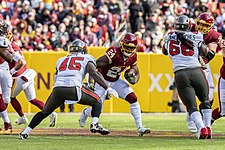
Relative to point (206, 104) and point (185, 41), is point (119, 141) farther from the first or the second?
point (185, 41)

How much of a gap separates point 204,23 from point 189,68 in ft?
4.18

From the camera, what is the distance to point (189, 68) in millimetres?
11406

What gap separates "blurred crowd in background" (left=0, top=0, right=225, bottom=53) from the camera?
845 inches

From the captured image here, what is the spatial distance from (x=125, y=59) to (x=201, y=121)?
1.99 meters

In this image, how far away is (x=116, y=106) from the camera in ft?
63.3

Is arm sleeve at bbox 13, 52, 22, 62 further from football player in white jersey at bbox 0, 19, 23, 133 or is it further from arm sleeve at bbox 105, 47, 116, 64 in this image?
arm sleeve at bbox 105, 47, 116, 64

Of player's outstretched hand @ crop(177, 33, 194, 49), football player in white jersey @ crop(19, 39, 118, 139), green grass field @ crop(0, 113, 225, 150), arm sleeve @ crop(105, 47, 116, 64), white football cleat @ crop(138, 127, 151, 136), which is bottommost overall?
green grass field @ crop(0, 113, 225, 150)

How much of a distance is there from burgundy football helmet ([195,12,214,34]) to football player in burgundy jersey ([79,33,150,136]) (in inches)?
41.3

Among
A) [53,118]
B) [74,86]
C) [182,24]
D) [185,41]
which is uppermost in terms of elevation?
[182,24]

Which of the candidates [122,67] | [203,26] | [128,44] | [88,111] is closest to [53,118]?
[88,111]

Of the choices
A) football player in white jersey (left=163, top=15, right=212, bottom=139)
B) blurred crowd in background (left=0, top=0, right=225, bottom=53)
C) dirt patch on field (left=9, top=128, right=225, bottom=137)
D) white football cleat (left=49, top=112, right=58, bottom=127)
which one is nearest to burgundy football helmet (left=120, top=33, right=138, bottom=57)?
football player in white jersey (left=163, top=15, right=212, bottom=139)

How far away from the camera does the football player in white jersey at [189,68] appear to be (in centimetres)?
1135

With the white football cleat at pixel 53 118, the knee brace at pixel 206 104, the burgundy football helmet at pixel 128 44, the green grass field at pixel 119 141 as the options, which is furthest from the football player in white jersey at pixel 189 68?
the white football cleat at pixel 53 118

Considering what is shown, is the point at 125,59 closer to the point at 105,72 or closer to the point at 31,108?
the point at 105,72
